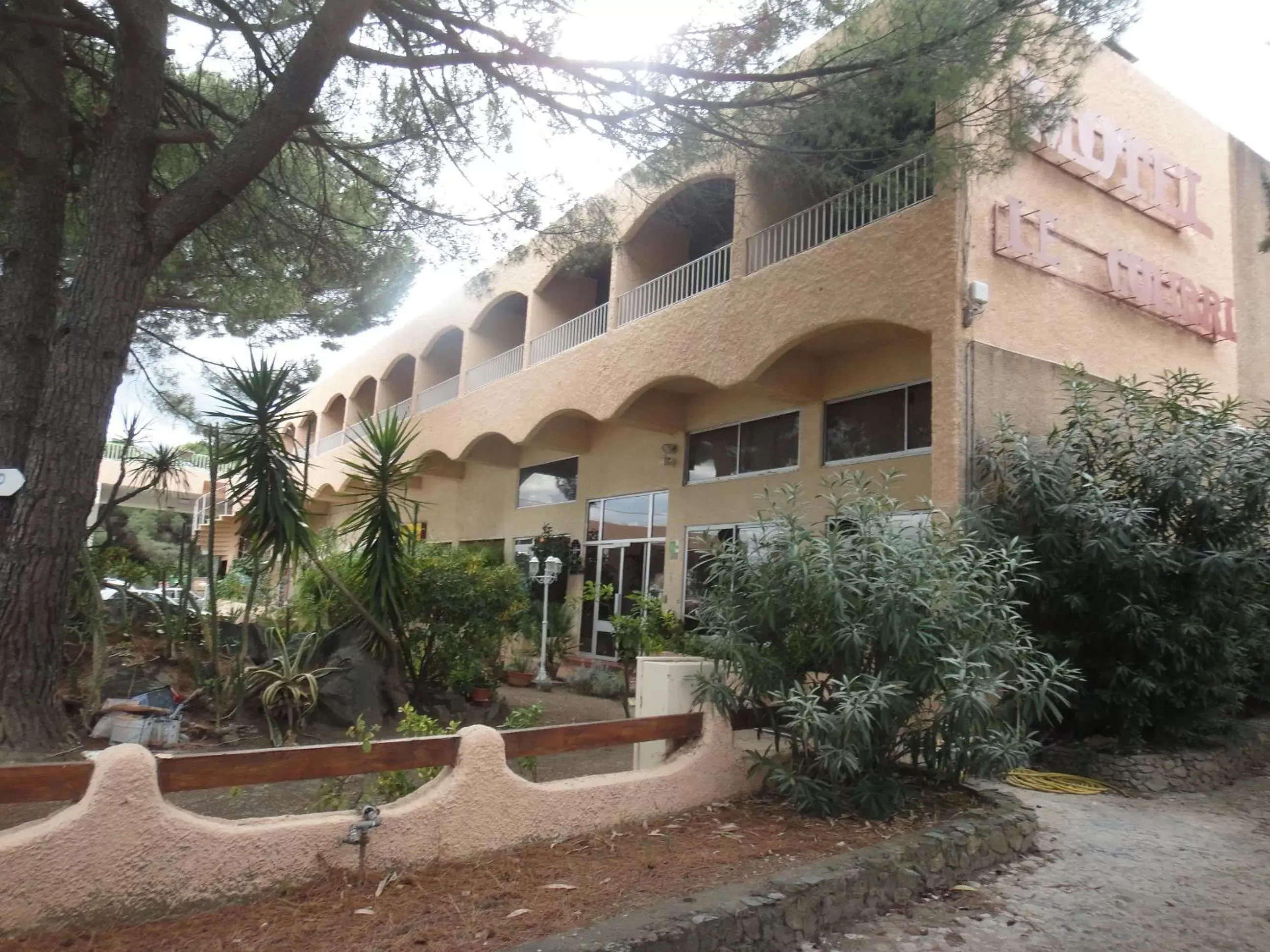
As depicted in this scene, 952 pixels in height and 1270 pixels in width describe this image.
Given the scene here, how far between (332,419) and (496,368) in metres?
14.0

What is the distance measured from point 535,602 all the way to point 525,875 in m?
10.8

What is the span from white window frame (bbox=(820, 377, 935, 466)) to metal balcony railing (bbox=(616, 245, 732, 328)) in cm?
207

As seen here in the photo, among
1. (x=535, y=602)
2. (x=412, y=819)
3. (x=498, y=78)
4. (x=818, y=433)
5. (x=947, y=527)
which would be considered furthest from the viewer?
(x=535, y=602)

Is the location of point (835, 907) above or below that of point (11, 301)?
below

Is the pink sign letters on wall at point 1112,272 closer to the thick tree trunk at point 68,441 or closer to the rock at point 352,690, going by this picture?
the rock at point 352,690

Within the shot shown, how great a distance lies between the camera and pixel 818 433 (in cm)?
1071

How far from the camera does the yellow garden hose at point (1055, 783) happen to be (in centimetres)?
662

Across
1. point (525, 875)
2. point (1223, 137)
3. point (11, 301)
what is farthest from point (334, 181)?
point (1223, 137)

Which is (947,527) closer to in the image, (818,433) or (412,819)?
(818,433)

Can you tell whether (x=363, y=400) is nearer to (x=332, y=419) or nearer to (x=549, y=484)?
(x=332, y=419)

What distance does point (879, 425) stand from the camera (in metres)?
9.94

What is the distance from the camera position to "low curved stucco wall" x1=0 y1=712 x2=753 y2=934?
127 inches

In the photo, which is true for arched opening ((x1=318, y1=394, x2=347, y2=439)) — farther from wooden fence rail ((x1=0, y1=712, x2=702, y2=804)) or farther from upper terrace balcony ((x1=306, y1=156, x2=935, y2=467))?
wooden fence rail ((x1=0, y1=712, x2=702, y2=804))

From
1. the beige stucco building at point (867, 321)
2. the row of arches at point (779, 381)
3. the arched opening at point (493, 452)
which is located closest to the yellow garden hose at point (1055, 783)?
the beige stucco building at point (867, 321)
